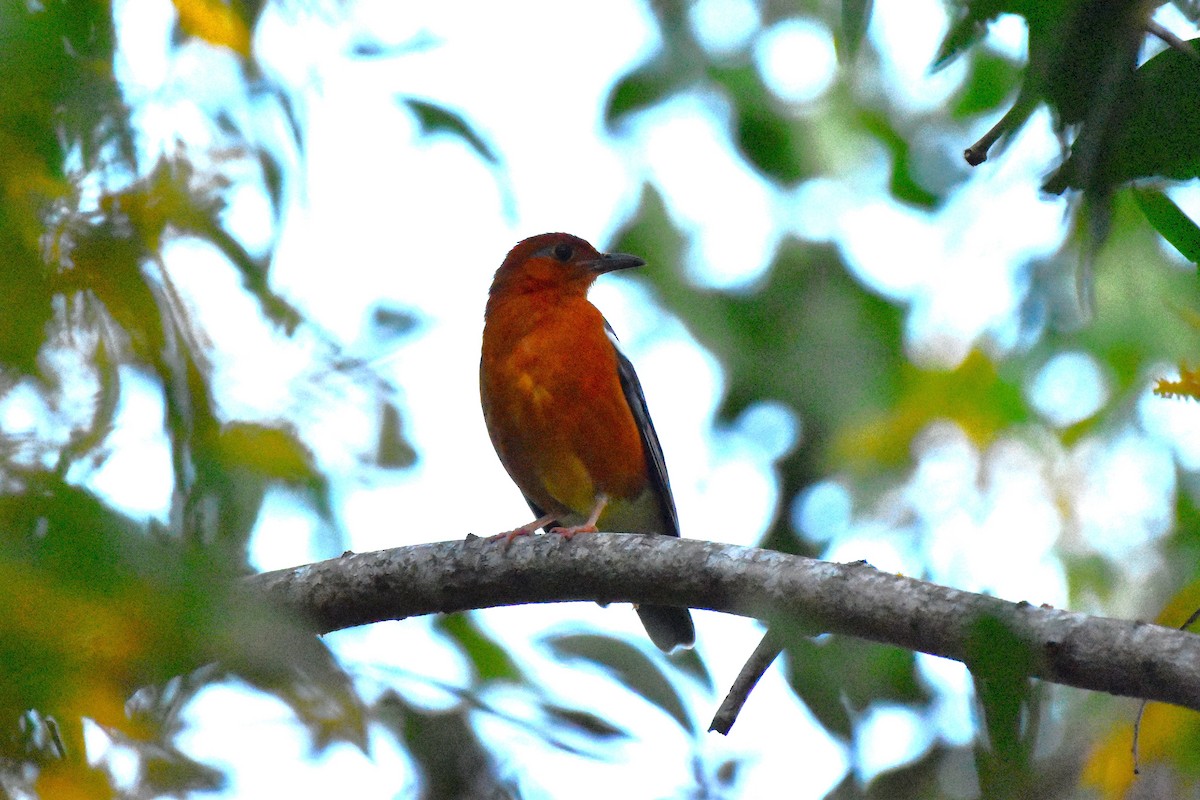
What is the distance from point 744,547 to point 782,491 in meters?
1.91

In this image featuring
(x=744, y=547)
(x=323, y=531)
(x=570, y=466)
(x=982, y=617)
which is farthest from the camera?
(x=570, y=466)

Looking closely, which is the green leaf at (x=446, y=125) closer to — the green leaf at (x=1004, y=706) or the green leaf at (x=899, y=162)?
the green leaf at (x=1004, y=706)

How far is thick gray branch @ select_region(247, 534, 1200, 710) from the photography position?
299 cm

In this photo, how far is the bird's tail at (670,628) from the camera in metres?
7.02

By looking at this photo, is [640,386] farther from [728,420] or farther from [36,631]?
[36,631]

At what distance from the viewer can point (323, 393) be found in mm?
2836

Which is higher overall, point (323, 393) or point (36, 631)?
point (323, 393)

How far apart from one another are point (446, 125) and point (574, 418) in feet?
8.61

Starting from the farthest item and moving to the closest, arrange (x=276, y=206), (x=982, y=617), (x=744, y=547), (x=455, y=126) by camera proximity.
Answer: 1. (x=455, y=126)
2. (x=744, y=547)
3. (x=276, y=206)
4. (x=982, y=617)


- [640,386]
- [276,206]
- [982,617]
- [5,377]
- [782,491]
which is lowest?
[982,617]

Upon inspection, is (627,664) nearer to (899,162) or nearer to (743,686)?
(743,686)

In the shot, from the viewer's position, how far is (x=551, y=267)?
25.4 ft

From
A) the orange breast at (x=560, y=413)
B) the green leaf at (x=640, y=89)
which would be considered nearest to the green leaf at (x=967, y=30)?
the green leaf at (x=640, y=89)

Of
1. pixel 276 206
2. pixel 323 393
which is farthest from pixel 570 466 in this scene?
pixel 323 393
